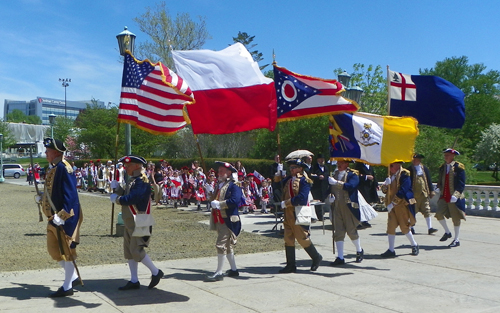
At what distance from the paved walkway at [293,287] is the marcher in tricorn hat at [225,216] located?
0.26 metres

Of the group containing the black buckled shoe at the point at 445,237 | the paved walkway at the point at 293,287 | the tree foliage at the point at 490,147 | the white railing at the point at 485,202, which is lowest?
the paved walkway at the point at 293,287

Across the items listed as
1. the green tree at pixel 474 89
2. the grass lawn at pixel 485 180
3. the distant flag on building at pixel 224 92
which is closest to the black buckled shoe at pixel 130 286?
the distant flag on building at pixel 224 92

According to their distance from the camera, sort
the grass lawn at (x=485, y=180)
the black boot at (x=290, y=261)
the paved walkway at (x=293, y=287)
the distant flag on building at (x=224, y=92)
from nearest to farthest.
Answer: the paved walkway at (x=293, y=287) → the black boot at (x=290, y=261) → the distant flag on building at (x=224, y=92) → the grass lawn at (x=485, y=180)

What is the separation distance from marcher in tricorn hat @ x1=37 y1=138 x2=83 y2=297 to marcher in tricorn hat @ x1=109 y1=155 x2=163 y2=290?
0.56 m

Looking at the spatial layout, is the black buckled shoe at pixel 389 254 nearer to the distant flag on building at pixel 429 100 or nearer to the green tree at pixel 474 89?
the distant flag on building at pixel 429 100

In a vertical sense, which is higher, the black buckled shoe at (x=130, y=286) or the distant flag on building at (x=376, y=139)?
the distant flag on building at (x=376, y=139)

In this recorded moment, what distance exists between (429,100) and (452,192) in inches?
75.0

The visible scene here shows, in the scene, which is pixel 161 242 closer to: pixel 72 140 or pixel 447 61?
pixel 72 140

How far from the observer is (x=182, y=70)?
855cm

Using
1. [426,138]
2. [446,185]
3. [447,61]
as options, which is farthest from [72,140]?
[447,61]

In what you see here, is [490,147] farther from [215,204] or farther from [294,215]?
[215,204]

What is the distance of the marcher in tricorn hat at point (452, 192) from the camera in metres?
10.3

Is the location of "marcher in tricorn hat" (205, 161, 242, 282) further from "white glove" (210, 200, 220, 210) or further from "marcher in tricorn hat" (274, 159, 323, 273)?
"marcher in tricorn hat" (274, 159, 323, 273)

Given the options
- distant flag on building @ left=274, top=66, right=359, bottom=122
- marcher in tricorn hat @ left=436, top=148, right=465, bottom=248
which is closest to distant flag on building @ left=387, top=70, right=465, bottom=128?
marcher in tricorn hat @ left=436, top=148, right=465, bottom=248
